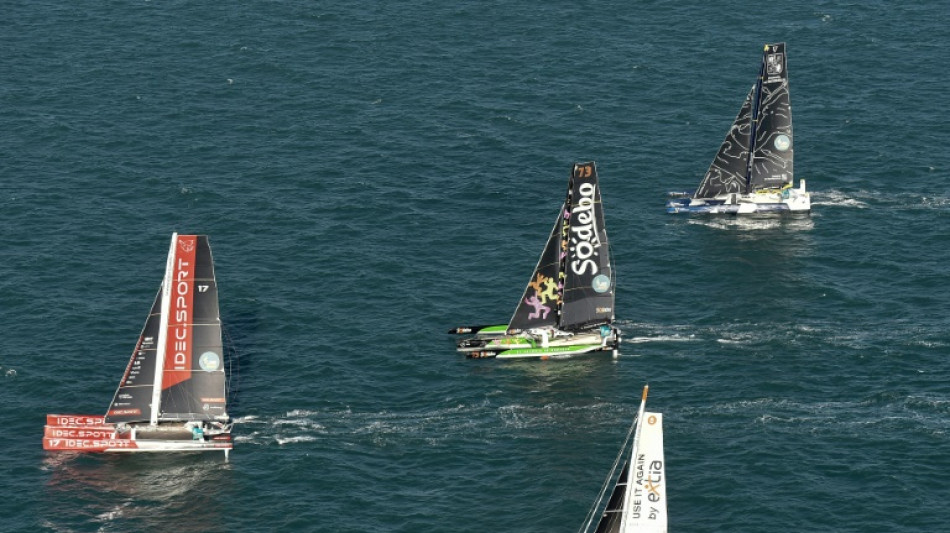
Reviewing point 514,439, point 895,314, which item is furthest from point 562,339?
point 895,314

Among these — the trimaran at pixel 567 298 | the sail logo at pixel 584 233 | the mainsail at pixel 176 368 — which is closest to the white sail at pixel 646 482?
the mainsail at pixel 176 368

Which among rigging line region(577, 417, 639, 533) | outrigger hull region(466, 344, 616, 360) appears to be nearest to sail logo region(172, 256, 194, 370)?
outrigger hull region(466, 344, 616, 360)

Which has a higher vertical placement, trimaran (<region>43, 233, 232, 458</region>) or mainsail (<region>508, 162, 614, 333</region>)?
mainsail (<region>508, 162, 614, 333</region>)

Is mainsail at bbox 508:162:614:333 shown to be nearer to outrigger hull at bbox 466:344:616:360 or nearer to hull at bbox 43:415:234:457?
outrigger hull at bbox 466:344:616:360

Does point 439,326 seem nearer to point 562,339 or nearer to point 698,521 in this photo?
point 562,339

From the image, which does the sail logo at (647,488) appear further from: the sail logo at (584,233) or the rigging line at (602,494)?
the sail logo at (584,233)

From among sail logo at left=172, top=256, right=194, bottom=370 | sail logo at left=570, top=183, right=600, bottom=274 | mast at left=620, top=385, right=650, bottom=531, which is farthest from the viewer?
sail logo at left=570, top=183, right=600, bottom=274

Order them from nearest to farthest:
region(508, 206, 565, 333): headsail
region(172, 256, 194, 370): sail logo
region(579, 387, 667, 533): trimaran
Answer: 1. region(579, 387, 667, 533): trimaran
2. region(172, 256, 194, 370): sail logo
3. region(508, 206, 565, 333): headsail

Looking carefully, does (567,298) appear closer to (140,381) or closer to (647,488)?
(140,381)
